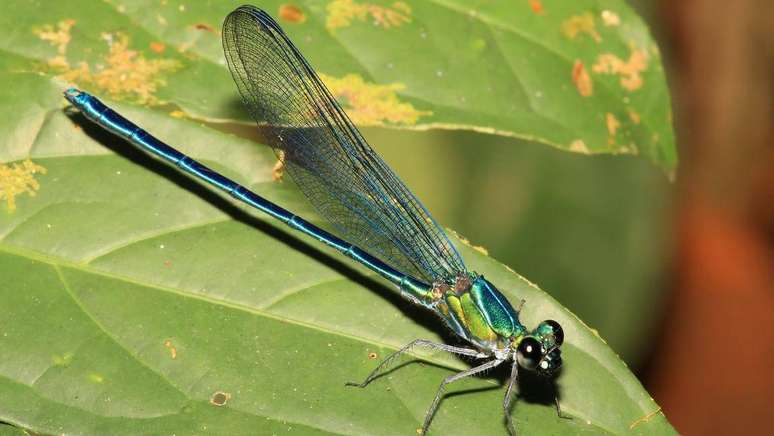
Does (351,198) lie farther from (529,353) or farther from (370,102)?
(529,353)

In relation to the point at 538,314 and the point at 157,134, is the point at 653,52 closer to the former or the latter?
the point at 538,314

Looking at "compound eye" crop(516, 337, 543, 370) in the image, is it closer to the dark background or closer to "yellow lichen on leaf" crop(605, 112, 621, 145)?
"yellow lichen on leaf" crop(605, 112, 621, 145)

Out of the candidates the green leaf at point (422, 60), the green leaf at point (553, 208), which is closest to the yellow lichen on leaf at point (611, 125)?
the green leaf at point (422, 60)

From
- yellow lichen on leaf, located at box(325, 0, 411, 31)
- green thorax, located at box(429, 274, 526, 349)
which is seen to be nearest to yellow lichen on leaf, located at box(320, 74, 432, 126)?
yellow lichen on leaf, located at box(325, 0, 411, 31)

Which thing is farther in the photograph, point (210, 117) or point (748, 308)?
point (748, 308)

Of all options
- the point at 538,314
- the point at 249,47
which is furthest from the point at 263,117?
the point at 538,314
